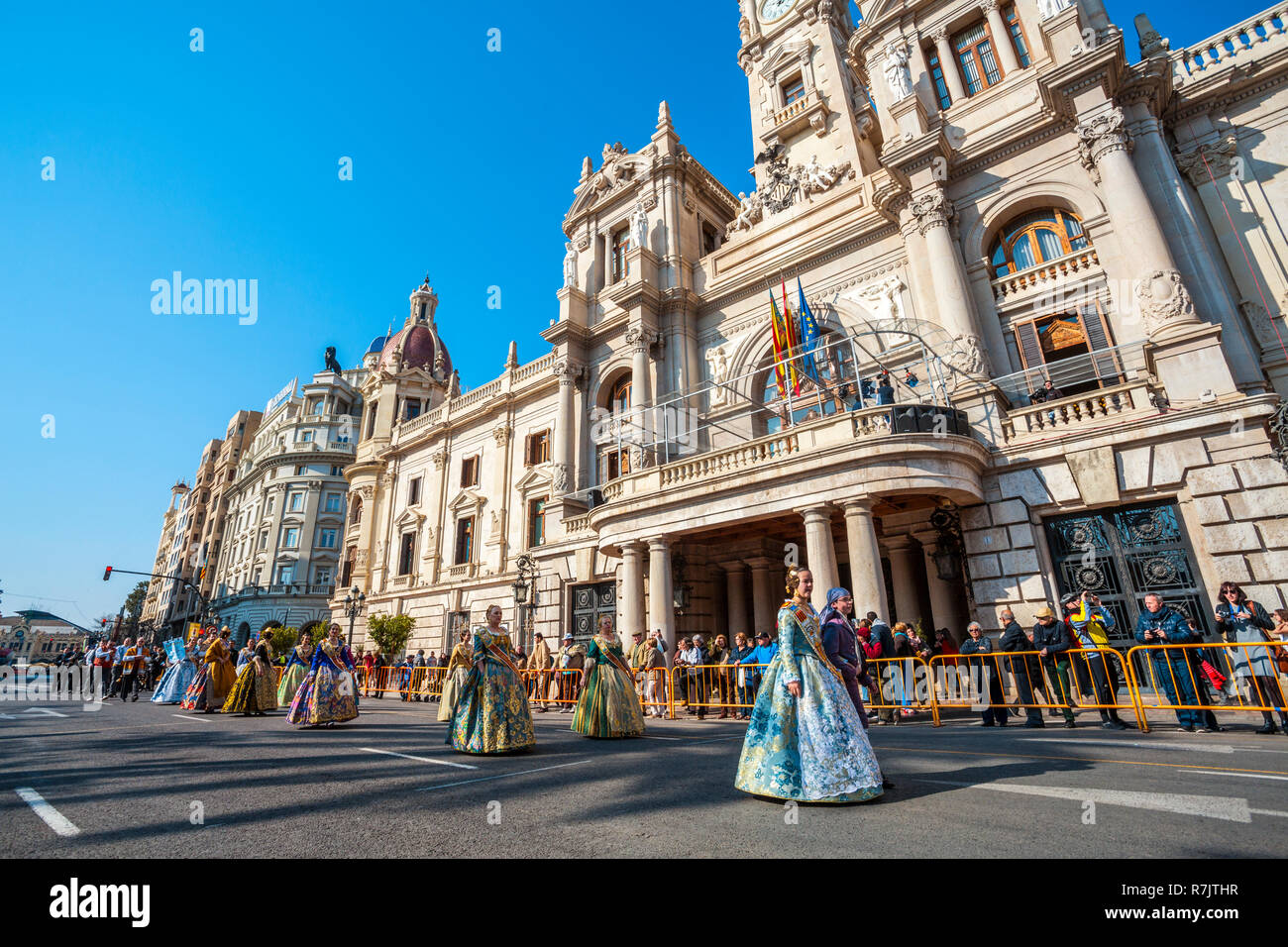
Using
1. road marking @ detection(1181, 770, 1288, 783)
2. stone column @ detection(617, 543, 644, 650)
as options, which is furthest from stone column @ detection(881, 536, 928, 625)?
road marking @ detection(1181, 770, 1288, 783)

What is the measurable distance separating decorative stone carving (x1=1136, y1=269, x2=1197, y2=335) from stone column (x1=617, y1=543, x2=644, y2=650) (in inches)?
495

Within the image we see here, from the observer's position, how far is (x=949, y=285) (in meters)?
15.2

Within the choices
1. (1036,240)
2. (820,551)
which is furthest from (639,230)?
(820,551)

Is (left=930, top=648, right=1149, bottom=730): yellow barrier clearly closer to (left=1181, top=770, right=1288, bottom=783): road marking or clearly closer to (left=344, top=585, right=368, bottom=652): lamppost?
(left=1181, top=770, right=1288, bottom=783): road marking

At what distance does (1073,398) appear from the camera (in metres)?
12.6

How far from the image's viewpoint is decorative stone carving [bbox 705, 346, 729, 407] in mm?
20281

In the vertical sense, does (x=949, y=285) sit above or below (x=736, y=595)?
above

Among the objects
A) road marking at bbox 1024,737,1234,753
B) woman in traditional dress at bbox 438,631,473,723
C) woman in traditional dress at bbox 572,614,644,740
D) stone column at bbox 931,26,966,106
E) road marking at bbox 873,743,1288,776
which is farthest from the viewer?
stone column at bbox 931,26,966,106

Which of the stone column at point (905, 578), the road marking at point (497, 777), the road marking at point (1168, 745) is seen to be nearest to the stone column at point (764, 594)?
the stone column at point (905, 578)

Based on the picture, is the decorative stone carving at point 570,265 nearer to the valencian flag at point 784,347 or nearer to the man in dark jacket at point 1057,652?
the valencian flag at point 784,347

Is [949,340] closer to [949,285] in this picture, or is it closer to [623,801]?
[949,285]

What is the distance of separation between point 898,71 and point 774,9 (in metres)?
11.4
